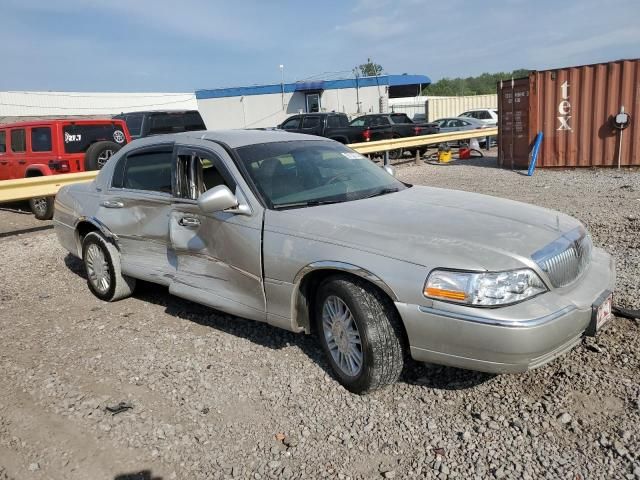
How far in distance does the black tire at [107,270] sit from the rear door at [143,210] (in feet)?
0.42

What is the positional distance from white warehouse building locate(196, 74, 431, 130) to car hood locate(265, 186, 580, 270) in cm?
3380

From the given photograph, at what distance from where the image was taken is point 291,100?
127ft

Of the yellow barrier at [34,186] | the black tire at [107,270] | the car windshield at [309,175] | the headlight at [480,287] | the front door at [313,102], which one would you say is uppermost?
the front door at [313,102]

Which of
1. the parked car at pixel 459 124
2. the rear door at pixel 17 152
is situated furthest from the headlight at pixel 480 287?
the parked car at pixel 459 124

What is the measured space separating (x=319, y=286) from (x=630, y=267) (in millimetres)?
3462

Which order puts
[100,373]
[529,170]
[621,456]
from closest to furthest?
[621,456]
[100,373]
[529,170]

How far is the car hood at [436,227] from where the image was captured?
2.93 meters

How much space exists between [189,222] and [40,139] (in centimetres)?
743

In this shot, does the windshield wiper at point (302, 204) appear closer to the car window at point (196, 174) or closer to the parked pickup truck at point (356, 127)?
the car window at point (196, 174)

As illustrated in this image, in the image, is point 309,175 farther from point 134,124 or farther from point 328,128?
point 328,128

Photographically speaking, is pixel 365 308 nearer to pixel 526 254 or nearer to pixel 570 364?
pixel 526 254

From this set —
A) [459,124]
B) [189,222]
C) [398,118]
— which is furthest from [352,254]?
[459,124]

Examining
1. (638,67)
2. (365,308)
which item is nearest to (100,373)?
(365,308)

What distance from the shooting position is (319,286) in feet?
11.3
